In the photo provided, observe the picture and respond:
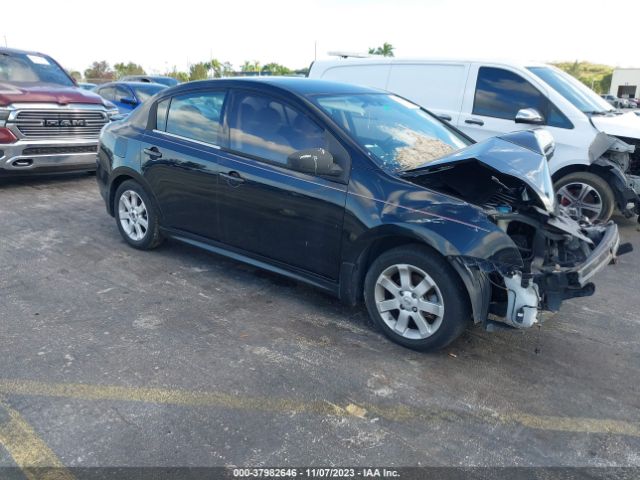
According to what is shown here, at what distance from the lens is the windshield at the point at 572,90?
676 cm

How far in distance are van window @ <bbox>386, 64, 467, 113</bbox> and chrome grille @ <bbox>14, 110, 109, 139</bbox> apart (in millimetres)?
4694

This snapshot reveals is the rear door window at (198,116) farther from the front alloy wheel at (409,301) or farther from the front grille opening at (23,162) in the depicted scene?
the front grille opening at (23,162)

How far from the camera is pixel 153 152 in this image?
4.90 metres

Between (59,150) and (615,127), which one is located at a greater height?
(615,127)

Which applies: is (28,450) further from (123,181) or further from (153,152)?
(123,181)

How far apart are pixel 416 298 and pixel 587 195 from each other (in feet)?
13.4

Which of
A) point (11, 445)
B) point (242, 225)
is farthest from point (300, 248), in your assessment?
point (11, 445)

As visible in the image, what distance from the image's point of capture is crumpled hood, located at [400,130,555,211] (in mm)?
3357

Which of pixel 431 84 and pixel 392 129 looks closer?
pixel 392 129

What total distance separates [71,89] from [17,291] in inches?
211

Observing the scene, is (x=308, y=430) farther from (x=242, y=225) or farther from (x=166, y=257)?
(x=166, y=257)

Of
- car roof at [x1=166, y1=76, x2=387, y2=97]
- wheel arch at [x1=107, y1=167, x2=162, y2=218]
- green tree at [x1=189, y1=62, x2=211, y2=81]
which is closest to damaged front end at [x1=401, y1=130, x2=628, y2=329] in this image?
car roof at [x1=166, y1=76, x2=387, y2=97]

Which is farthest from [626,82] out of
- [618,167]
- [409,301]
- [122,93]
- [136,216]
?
[409,301]

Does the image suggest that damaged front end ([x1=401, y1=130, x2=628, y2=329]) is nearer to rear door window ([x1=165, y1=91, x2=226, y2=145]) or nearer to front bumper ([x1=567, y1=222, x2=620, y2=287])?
front bumper ([x1=567, y1=222, x2=620, y2=287])
